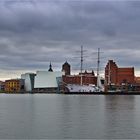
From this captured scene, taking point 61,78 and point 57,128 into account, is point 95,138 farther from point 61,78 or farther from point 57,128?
point 61,78

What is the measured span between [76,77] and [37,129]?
160607 millimetres

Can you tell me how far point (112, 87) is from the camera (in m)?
185

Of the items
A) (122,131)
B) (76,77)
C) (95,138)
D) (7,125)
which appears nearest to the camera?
(95,138)

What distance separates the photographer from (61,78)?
197m

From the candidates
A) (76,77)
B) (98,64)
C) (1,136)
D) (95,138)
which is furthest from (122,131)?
(76,77)

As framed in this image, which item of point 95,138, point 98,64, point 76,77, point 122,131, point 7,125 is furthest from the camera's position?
point 76,77

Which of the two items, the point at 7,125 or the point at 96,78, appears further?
the point at 96,78

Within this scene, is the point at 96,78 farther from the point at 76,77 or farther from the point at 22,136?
the point at 22,136

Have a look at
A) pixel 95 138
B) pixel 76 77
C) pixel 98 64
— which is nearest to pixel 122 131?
pixel 95 138

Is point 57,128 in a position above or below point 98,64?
below

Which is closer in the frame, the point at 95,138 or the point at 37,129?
the point at 95,138

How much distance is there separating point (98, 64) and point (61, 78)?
27.8 meters

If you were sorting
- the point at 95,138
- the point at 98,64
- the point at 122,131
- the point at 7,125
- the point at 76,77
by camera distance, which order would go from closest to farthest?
1. the point at 95,138
2. the point at 122,131
3. the point at 7,125
4. the point at 98,64
5. the point at 76,77

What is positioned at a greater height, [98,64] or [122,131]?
[98,64]
